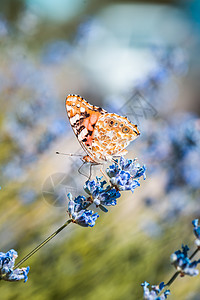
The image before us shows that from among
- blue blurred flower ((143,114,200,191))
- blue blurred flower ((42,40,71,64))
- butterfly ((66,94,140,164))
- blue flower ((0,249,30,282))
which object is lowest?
blue flower ((0,249,30,282))

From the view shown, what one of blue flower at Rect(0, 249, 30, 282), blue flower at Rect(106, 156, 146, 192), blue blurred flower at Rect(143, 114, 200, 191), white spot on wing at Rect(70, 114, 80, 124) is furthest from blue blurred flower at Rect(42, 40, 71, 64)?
blue flower at Rect(0, 249, 30, 282)

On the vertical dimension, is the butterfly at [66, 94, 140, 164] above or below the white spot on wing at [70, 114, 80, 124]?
below

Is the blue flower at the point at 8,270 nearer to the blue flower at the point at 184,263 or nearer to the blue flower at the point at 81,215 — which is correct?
the blue flower at the point at 81,215

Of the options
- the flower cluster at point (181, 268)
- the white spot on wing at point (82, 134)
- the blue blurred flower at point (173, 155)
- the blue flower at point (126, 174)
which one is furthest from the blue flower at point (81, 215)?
the blue blurred flower at point (173, 155)

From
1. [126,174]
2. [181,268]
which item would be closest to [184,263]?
[181,268]

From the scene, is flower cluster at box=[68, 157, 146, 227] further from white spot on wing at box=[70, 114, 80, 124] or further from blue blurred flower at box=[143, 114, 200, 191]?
blue blurred flower at box=[143, 114, 200, 191]

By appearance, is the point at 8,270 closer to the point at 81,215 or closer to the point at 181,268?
the point at 81,215

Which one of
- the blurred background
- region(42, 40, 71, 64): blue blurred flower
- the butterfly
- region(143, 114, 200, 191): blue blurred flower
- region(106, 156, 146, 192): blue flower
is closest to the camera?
region(106, 156, 146, 192): blue flower

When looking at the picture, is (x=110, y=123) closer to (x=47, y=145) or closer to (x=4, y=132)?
(x=47, y=145)

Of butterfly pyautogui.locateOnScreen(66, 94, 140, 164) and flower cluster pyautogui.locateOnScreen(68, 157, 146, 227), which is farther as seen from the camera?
butterfly pyautogui.locateOnScreen(66, 94, 140, 164)
